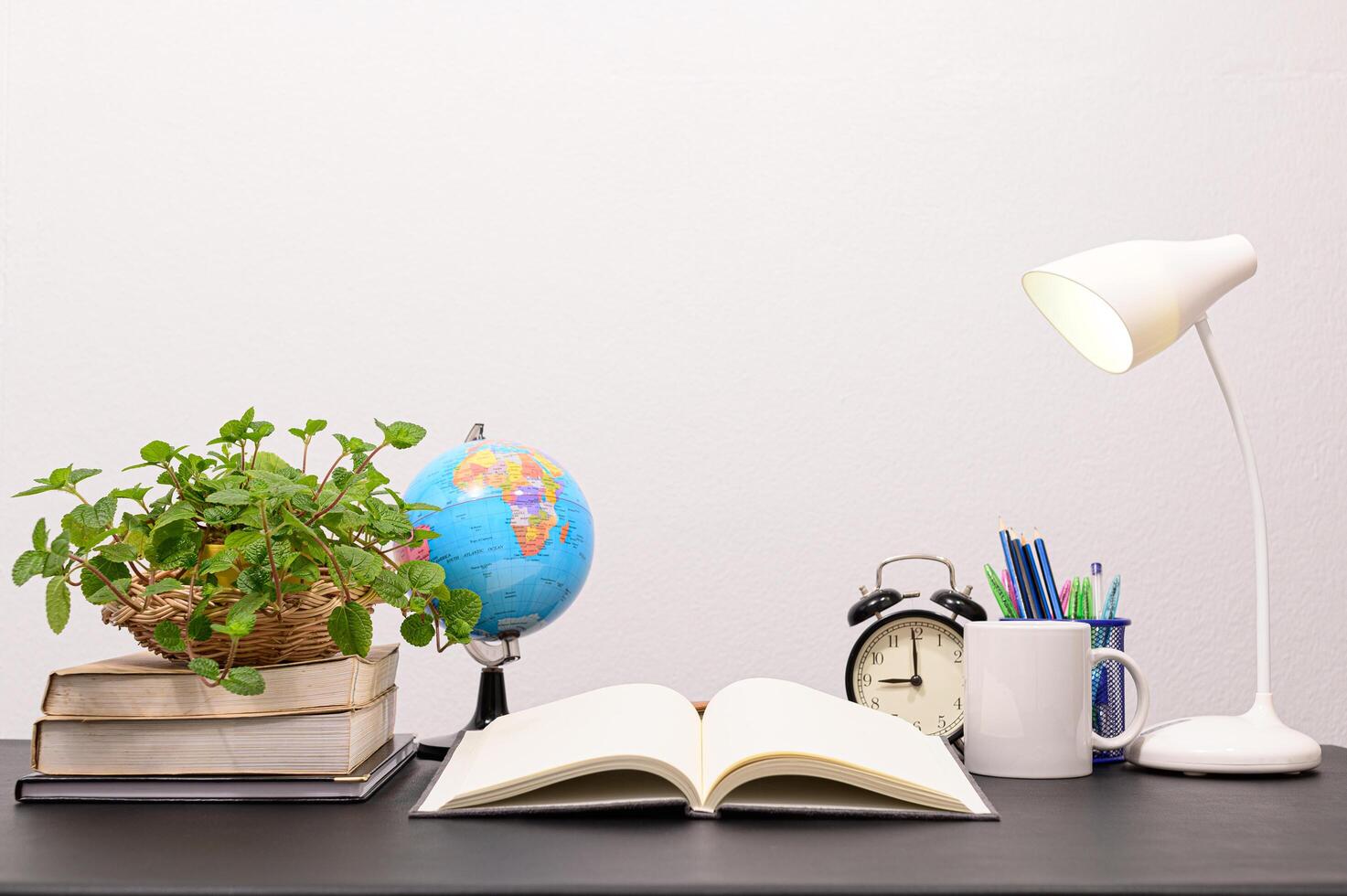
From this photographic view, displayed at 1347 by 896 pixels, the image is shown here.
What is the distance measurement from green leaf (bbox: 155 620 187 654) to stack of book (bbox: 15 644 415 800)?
3 centimetres

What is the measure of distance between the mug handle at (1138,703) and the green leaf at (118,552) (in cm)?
70

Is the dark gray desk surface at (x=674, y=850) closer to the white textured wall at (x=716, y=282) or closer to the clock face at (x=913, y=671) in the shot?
the clock face at (x=913, y=671)

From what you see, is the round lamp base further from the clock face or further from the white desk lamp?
the clock face

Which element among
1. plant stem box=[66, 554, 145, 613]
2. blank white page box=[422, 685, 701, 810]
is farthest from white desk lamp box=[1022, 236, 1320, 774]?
plant stem box=[66, 554, 145, 613]

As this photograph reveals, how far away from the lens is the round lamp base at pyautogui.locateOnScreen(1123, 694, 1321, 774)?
813 mm

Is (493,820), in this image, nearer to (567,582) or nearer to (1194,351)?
(567,582)

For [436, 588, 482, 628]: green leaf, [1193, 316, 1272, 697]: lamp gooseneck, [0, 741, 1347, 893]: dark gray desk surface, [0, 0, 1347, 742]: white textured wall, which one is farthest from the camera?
[0, 0, 1347, 742]: white textured wall

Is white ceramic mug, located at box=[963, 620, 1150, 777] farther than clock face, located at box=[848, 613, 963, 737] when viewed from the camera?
No

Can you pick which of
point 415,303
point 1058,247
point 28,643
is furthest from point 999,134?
point 28,643

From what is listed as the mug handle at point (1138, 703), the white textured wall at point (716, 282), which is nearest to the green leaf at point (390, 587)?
the mug handle at point (1138, 703)

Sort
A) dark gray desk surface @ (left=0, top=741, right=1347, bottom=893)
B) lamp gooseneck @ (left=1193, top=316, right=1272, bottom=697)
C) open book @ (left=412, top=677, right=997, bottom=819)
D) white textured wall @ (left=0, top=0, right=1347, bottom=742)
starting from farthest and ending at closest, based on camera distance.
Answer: white textured wall @ (left=0, top=0, right=1347, bottom=742) < lamp gooseneck @ (left=1193, top=316, right=1272, bottom=697) < open book @ (left=412, top=677, right=997, bottom=819) < dark gray desk surface @ (left=0, top=741, right=1347, bottom=893)

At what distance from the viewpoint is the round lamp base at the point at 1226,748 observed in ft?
2.67

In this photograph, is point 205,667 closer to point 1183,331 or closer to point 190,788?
point 190,788

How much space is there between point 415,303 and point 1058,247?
0.99m
